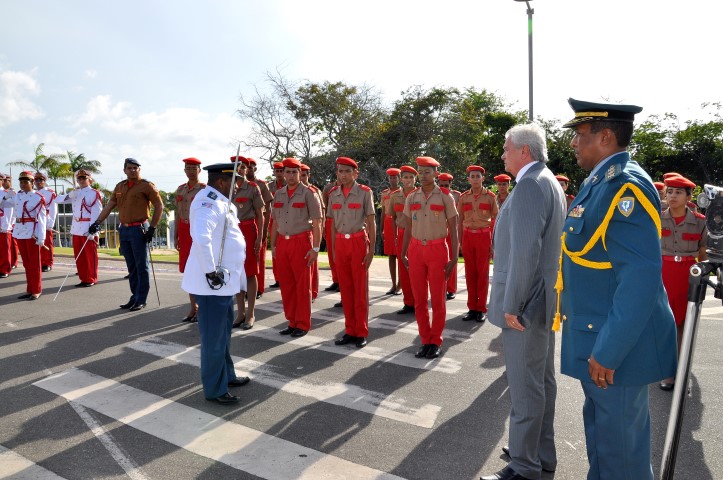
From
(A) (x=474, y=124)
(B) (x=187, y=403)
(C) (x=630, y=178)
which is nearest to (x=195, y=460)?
(B) (x=187, y=403)

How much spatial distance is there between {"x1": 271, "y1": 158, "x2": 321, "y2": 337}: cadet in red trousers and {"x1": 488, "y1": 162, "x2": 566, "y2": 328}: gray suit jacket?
4.00 m

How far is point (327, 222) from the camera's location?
11.0 m

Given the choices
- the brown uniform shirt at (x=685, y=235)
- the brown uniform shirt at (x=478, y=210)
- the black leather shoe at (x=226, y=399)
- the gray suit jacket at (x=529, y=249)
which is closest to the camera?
the gray suit jacket at (x=529, y=249)

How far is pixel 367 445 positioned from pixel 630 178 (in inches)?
106

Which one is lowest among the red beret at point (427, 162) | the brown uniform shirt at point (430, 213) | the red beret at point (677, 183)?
the brown uniform shirt at point (430, 213)

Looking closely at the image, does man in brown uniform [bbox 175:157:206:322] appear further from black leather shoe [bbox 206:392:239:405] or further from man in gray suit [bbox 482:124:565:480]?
man in gray suit [bbox 482:124:565:480]

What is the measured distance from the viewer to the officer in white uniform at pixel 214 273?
4812 millimetres

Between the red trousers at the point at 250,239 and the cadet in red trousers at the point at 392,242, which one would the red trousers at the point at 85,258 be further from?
the cadet in red trousers at the point at 392,242

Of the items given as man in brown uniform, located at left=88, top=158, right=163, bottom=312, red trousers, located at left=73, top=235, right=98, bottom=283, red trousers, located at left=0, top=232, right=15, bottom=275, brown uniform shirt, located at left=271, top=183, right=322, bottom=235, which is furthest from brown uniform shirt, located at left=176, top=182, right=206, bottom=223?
red trousers, located at left=0, top=232, right=15, bottom=275

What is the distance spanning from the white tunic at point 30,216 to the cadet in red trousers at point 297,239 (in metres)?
5.79

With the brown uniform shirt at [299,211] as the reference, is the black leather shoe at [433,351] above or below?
below

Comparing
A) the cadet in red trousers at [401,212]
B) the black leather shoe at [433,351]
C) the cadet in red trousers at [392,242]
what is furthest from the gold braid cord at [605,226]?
the cadet in red trousers at [392,242]

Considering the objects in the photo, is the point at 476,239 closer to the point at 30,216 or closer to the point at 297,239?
the point at 297,239

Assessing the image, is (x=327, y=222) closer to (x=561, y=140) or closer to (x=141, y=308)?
(x=141, y=308)
